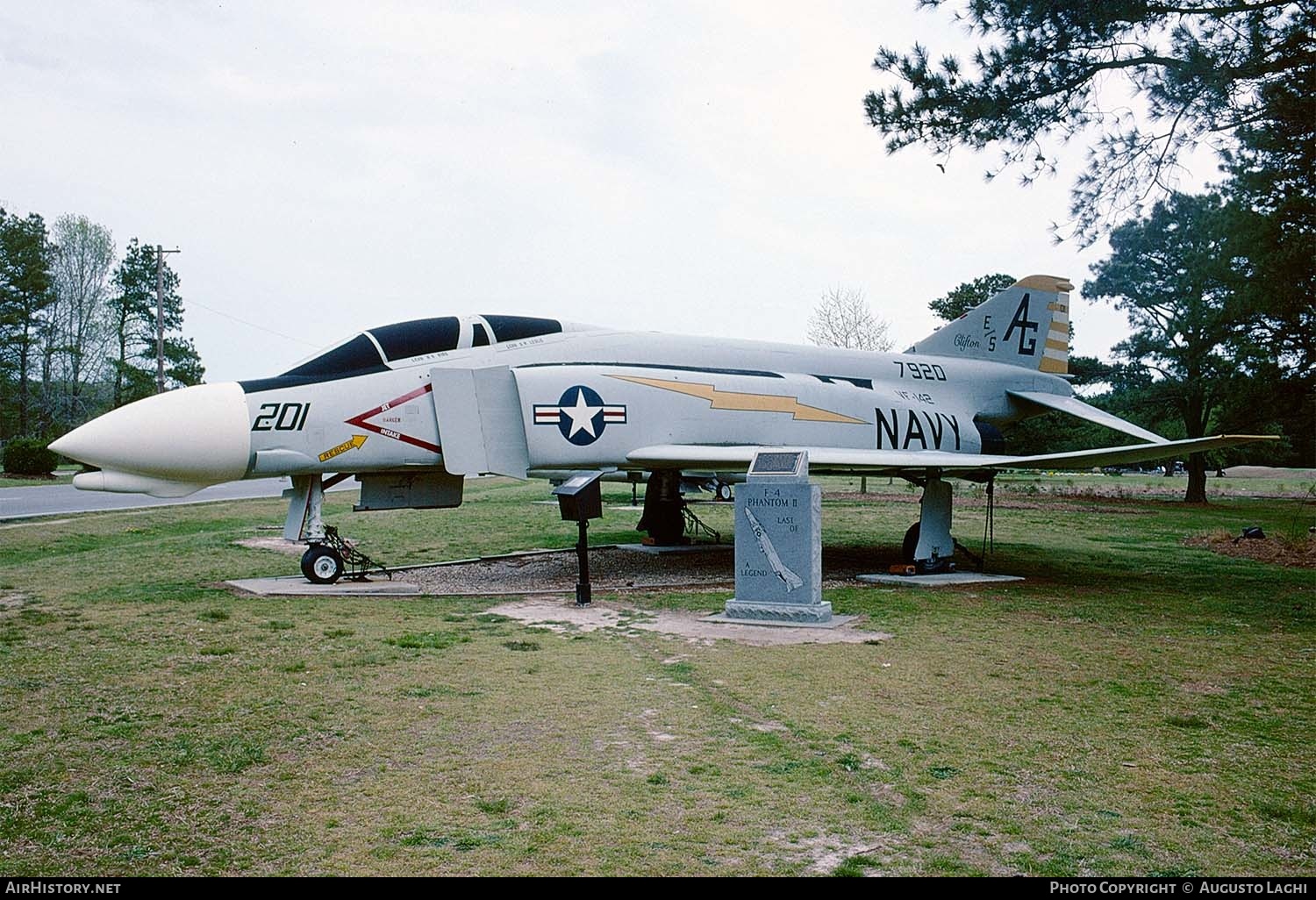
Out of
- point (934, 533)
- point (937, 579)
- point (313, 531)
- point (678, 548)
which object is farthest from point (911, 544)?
point (313, 531)

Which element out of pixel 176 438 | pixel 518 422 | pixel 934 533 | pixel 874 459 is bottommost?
pixel 934 533

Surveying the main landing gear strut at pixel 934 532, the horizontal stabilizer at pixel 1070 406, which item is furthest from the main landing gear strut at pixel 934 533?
the horizontal stabilizer at pixel 1070 406

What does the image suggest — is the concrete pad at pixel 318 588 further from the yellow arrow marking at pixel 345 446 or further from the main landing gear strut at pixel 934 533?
the main landing gear strut at pixel 934 533

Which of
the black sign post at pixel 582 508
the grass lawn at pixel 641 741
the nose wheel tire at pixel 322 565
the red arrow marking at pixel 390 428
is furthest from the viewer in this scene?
the nose wheel tire at pixel 322 565

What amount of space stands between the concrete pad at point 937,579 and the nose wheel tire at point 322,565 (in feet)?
21.5

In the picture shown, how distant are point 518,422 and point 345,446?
2.00 m

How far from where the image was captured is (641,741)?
4.86 m

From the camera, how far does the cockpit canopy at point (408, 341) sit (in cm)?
1046

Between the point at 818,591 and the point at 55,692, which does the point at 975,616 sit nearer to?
the point at 818,591

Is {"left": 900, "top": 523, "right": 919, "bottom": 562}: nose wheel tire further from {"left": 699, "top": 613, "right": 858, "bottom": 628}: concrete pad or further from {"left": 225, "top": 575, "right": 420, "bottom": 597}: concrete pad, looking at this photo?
{"left": 225, "top": 575, "right": 420, "bottom": 597}: concrete pad

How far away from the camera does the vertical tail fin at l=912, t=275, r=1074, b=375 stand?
54.5 ft

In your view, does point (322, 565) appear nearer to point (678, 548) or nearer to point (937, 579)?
point (678, 548)

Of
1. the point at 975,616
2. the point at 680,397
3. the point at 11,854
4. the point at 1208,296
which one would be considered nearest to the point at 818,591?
the point at 975,616
